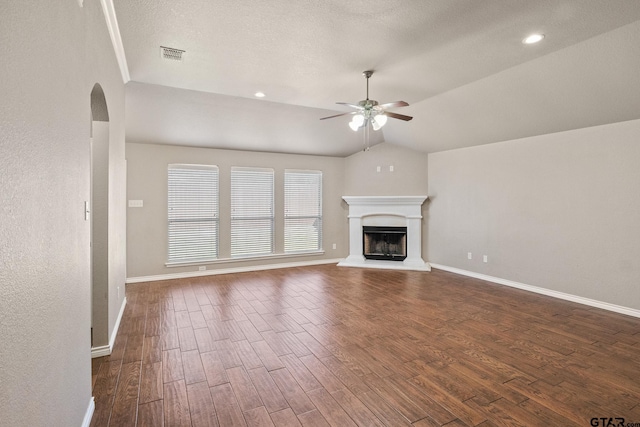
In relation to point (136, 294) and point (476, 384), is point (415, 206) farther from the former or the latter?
point (136, 294)

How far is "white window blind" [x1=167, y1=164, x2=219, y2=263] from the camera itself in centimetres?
593

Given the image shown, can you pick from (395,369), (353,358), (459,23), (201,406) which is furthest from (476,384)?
(459,23)

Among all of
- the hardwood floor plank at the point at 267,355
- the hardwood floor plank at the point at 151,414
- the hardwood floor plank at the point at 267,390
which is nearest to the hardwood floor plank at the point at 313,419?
the hardwood floor plank at the point at 267,390

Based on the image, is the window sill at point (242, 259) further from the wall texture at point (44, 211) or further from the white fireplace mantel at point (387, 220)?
the wall texture at point (44, 211)

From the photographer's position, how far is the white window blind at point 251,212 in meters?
6.48

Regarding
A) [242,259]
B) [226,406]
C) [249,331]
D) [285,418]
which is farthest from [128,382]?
[242,259]

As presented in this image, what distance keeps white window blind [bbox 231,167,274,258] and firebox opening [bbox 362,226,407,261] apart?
2193 millimetres

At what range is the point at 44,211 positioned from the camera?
1.29 m

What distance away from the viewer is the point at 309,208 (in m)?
7.31

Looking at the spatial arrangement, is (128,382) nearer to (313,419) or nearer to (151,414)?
(151,414)

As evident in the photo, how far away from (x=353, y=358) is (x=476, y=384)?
3.28 ft

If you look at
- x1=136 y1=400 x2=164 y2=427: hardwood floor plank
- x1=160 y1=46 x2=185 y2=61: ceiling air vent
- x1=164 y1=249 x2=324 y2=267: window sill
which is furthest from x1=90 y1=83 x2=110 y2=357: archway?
x1=164 y1=249 x2=324 y2=267: window sill

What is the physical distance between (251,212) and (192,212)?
1.15 m

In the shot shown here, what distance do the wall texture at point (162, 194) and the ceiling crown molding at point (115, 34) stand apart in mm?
2226
